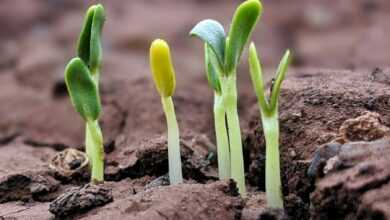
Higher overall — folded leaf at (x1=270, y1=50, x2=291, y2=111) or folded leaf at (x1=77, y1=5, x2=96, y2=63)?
folded leaf at (x1=77, y1=5, x2=96, y2=63)

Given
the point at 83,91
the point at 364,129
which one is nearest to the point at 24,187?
the point at 83,91

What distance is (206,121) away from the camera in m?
2.59

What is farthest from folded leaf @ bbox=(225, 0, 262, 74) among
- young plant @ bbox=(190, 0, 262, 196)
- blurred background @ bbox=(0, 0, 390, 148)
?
blurred background @ bbox=(0, 0, 390, 148)

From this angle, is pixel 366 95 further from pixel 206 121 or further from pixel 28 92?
pixel 28 92

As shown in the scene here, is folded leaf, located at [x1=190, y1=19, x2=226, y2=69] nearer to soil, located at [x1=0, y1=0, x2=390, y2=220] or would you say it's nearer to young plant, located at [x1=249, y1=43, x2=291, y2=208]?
young plant, located at [x1=249, y1=43, x2=291, y2=208]

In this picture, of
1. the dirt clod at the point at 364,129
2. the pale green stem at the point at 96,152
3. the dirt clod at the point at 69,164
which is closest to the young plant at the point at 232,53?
the dirt clod at the point at 364,129

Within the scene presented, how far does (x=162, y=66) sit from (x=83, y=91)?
26 cm

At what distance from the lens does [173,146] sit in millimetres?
1681

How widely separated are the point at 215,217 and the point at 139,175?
49 centimetres

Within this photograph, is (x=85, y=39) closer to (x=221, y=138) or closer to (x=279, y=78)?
(x=221, y=138)

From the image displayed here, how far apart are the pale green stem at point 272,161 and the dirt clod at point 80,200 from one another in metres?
0.37

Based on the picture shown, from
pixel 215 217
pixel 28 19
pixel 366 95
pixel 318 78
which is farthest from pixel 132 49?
pixel 215 217

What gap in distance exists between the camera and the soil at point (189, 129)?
1453 mm

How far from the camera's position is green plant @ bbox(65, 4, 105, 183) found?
5.60 ft
